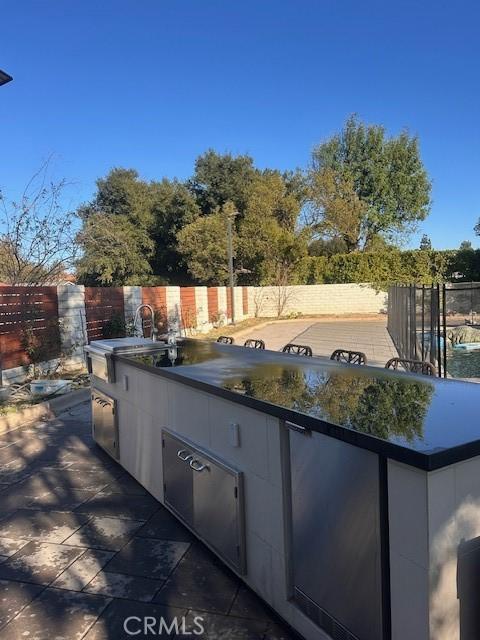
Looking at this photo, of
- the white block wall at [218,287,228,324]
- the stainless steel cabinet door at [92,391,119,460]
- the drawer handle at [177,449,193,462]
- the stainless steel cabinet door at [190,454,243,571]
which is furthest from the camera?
the white block wall at [218,287,228,324]

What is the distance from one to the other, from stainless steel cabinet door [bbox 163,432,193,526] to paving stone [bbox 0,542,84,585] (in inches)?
26.3

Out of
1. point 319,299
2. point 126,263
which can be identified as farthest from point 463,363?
point 126,263

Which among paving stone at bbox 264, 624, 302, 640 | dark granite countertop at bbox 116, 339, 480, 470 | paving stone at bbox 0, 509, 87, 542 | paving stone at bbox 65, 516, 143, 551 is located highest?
dark granite countertop at bbox 116, 339, 480, 470

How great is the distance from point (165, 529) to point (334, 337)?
48.4 feet

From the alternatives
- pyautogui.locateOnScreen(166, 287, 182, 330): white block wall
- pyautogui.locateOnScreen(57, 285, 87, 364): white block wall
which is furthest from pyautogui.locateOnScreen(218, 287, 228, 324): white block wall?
pyautogui.locateOnScreen(57, 285, 87, 364): white block wall

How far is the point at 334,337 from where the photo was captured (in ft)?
57.9

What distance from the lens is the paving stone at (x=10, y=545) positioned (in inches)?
126

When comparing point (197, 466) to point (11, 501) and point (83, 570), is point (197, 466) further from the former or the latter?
point (11, 501)

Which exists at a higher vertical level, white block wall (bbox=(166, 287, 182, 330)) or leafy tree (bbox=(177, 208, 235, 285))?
leafy tree (bbox=(177, 208, 235, 285))

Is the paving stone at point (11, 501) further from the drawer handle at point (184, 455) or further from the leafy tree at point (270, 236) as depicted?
the leafy tree at point (270, 236)

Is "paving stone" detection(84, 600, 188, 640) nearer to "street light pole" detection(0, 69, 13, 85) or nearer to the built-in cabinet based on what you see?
the built-in cabinet

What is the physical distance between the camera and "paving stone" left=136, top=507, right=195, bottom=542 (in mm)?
3312

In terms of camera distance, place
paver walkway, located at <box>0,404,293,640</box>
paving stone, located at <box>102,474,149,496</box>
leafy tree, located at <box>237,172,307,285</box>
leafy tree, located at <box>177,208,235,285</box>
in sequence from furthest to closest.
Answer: leafy tree, located at <box>237,172,307,285</box> → leafy tree, located at <box>177,208,235,285</box> → paving stone, located at <box>102,474,149,496</box> → paver walkway, located at <box>0,404,293,640</box>

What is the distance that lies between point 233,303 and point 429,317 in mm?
14647
